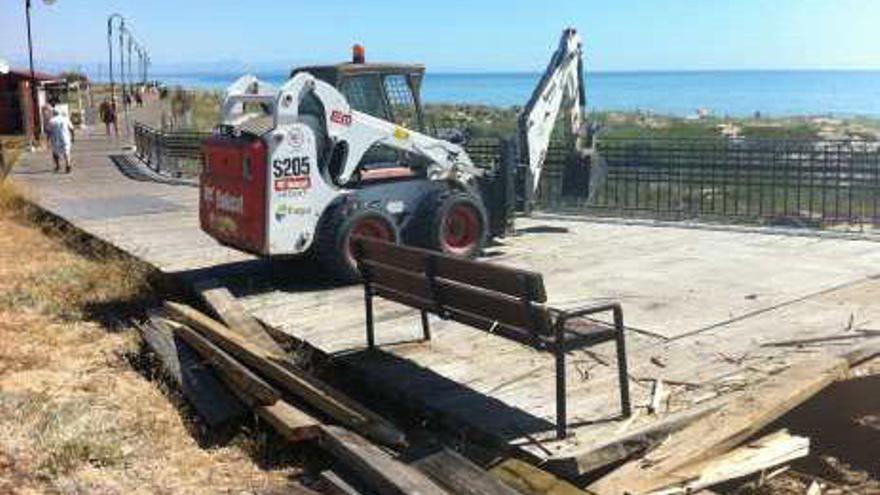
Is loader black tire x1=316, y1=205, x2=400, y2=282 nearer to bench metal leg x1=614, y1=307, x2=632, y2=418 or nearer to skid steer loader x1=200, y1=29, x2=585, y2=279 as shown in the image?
skid steer loader x1=200, y1=29, x2=585, y2=279

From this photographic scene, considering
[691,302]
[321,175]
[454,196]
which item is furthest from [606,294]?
[321,175]

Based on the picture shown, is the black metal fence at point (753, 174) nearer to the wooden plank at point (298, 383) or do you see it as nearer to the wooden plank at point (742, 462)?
the wooden plank at point (298, 383)

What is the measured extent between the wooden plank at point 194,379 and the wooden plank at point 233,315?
47 centimetres

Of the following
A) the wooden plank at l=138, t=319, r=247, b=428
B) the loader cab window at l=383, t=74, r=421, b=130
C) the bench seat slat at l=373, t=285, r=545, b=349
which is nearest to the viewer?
the bench seat slat at l=373, t=285, r=545, b=349

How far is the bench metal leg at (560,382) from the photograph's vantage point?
18.8 ft

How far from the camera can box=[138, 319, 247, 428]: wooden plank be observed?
22.7 ft

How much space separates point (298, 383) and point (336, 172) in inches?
153

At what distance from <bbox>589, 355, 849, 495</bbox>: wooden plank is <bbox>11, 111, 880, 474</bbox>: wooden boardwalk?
0.67ft

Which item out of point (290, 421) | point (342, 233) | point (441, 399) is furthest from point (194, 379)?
point (342, 233)

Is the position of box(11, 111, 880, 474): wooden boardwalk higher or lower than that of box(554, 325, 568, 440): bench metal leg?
lower

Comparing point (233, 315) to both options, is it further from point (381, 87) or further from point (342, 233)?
point (381, 87)

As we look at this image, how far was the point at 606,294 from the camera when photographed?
959 centimetres

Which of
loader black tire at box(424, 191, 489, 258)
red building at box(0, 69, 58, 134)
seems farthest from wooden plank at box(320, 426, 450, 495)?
red building at box(0, 69, 58, 134)

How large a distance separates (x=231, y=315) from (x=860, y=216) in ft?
31.4
